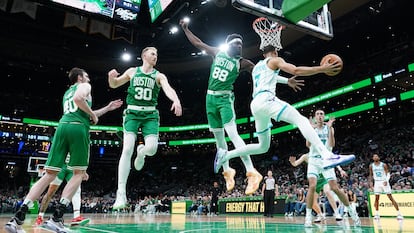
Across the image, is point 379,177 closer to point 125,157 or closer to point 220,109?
point 220,109

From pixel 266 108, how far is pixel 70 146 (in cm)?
294

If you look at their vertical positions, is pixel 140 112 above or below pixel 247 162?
above

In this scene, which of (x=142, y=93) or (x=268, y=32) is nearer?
(x=142, y=93)

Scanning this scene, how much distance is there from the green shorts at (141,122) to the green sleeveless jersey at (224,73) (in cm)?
129

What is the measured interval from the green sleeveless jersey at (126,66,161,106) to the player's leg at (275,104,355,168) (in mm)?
2107

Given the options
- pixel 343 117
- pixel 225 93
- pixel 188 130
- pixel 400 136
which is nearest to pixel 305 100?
pixel 343 117

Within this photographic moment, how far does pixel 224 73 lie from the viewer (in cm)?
626

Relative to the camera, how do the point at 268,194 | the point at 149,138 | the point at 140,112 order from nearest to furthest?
the point at 149,138 < the point at 140,112 < the point at 268,194

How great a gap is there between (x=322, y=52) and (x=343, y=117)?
18.7ft

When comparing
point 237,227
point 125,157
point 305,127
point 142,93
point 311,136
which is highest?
point 142,93

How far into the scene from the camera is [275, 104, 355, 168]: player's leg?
15.0 feet

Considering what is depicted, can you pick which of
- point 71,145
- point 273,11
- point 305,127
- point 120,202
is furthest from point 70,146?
point 273,11

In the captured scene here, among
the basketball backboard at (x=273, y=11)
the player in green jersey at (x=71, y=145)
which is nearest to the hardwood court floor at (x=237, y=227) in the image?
the player in green jersey at (x=71, y=145)

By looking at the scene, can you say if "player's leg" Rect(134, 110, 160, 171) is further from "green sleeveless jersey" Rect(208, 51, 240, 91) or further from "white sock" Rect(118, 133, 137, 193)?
"green sleeveless jersey" Rect(208, 51, 240, 91)
